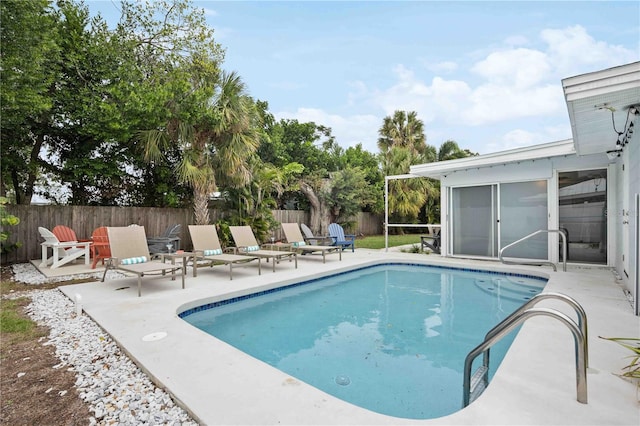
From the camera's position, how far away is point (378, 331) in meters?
4.71

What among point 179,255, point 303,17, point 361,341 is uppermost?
point 303,17

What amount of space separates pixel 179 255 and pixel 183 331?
10.2 ft

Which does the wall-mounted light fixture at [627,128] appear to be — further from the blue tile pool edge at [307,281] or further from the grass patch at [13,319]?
the grass patch at [13,319]

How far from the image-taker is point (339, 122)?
1009 inches

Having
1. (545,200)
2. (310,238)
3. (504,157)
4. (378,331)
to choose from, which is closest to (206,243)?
(310,238)

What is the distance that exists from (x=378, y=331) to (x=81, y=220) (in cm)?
1071

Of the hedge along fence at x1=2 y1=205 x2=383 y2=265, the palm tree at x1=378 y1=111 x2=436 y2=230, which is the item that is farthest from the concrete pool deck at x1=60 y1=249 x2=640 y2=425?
the palm tree at x1=378 y1=111 x2=436 y2=230

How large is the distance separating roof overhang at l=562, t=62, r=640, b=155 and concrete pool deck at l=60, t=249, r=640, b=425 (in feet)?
9.26

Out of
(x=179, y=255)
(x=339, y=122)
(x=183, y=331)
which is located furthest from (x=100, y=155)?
(x=339, y=122)

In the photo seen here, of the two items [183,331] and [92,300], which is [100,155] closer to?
[92,300]

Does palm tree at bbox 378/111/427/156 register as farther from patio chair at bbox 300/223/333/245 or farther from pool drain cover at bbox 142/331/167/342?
pool drain cover at bbox 142/331/167/342

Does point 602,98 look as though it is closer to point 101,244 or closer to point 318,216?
point 101,244

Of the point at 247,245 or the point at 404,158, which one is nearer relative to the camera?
the point at 247,245

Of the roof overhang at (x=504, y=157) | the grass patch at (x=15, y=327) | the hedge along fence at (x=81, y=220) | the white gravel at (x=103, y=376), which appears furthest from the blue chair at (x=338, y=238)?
the grass patch at (x=15, y=327)
